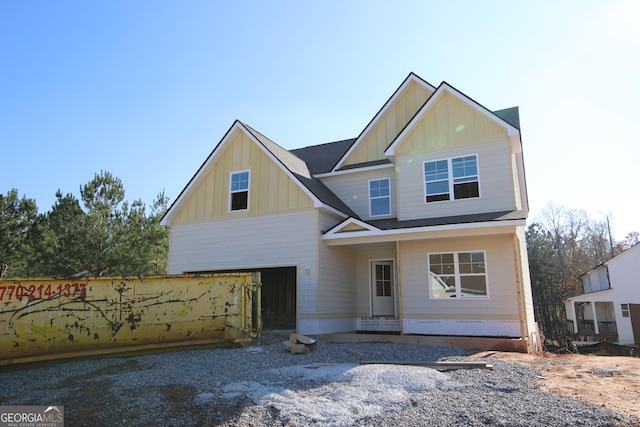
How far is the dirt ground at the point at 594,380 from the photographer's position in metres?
5.91

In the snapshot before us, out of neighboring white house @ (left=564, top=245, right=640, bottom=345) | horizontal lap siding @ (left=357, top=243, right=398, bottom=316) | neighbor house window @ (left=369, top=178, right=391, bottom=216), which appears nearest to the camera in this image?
horizontal lap siding @ (left=357, top=243, right=398, bottom=316)

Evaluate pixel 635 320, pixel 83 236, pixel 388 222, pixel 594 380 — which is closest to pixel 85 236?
pixel 83 236

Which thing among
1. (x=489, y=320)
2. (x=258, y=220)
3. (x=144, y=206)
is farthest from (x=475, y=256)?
(x=144, y=206)

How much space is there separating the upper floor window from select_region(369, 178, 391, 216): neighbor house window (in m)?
2.03

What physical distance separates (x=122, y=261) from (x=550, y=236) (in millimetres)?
41779

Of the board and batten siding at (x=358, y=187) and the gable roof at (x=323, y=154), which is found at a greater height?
the gable roof at (x=323, y=154)

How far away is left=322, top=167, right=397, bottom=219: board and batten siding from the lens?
16203 millimetres

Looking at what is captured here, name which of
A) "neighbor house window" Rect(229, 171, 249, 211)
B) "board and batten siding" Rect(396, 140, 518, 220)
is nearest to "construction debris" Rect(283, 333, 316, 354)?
"board and batten siding" Rect(396, 140, 518, 220)

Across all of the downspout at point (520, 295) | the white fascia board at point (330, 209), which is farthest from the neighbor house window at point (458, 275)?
the white fascia board at point (330, 209)

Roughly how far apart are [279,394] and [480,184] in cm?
1023

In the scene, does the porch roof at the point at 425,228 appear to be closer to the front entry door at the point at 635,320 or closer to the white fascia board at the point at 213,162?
the white fascia board at the point at 213,162

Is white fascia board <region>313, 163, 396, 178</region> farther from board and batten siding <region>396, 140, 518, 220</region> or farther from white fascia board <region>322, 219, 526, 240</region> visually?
white fascia board <region>322, 219, 526, 240</region>
